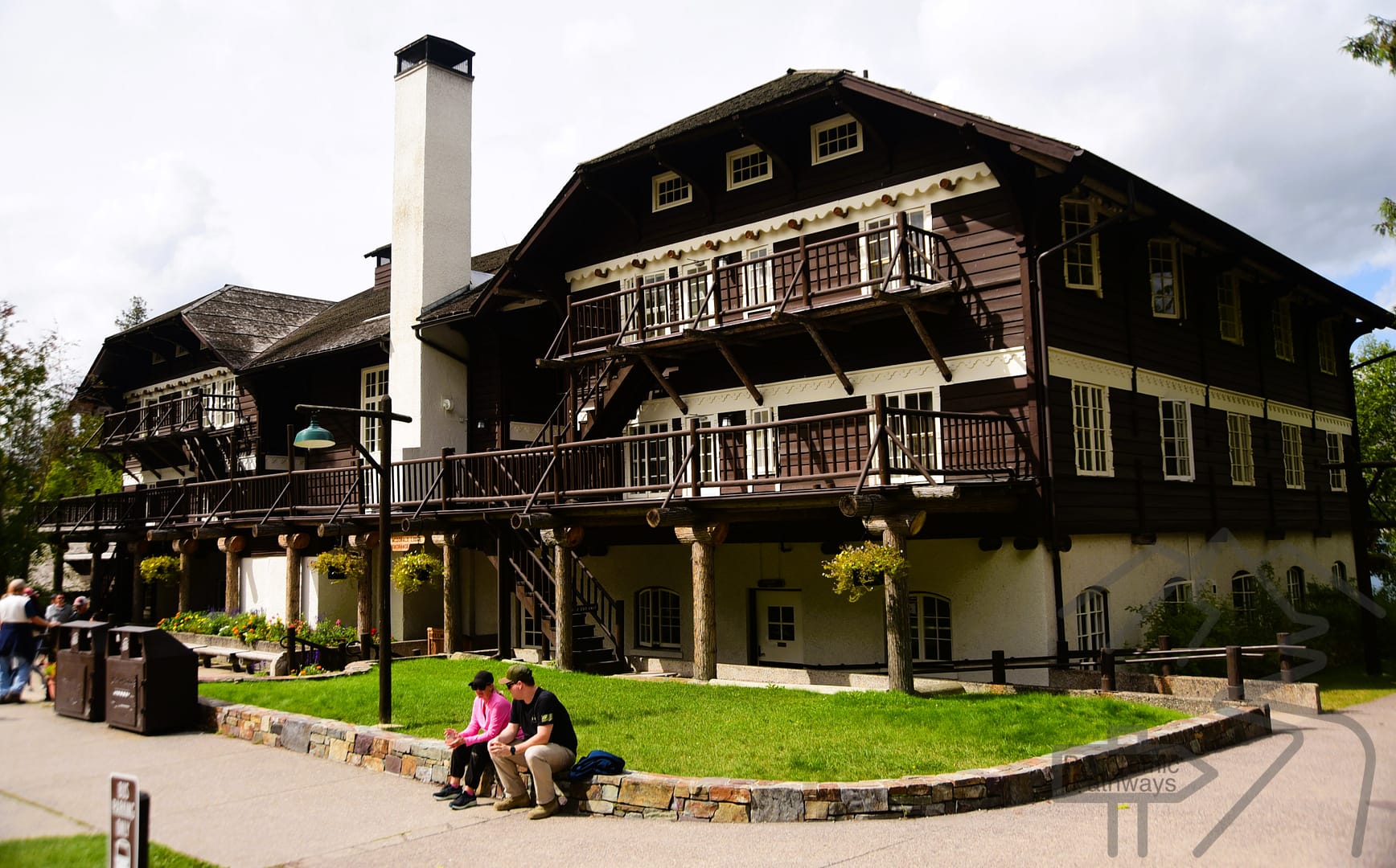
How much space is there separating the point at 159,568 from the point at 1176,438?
1026 inches

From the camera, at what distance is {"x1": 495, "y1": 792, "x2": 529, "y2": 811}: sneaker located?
1007 centimetres

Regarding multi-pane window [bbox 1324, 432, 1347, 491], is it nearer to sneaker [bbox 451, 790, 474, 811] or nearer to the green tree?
the green tree

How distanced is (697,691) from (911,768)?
591 cm

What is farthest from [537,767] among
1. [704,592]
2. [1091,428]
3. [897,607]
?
[1091,428]

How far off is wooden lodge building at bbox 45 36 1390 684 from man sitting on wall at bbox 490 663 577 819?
6293 mm

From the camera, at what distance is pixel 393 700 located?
15.1m

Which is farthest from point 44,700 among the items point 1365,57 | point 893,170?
point 1365,57

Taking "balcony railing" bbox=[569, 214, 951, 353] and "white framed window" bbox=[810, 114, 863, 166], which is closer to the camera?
"balcony railing" bbox=[569, 214, 951, 353]

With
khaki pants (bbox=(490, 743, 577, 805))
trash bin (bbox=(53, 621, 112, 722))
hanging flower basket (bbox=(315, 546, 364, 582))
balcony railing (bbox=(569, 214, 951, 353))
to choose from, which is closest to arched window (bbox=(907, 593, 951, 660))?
balcony railing (bbox=(569, 214, 951, 353))

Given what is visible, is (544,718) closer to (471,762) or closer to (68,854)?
(471,762)

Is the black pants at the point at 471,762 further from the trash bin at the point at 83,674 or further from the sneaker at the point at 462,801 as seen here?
the trash bin at the point at 83,674

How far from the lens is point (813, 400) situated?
19.7 metres

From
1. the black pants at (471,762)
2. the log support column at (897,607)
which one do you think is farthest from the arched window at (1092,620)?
the black pants at (471,762)

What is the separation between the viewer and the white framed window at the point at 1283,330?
25.8 m
